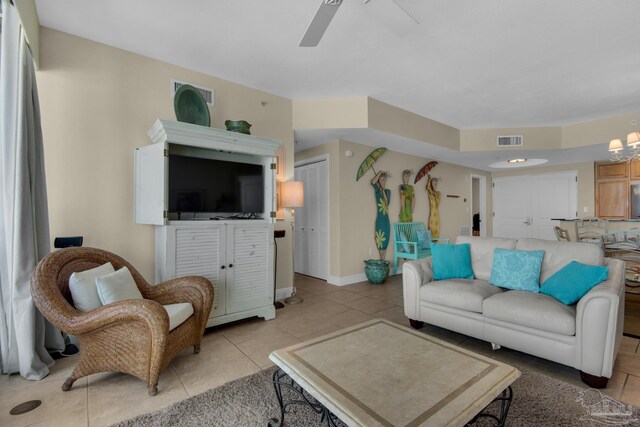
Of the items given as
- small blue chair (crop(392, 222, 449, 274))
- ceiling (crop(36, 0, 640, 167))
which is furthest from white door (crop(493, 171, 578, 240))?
small blue chair (crop(392, 222, 449, 274))

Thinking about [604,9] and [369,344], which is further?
[604,9]

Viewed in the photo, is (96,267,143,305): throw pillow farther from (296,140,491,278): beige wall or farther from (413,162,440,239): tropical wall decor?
(413,162,440,239): tropical wall decor

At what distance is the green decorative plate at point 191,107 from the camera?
9.55 ft

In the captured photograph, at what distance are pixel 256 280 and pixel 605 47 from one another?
13.5 feet

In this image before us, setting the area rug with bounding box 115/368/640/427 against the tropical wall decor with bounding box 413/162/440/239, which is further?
the tropical wall decor with bounding box 413/162/440/239

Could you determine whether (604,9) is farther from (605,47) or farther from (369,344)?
(369,344)

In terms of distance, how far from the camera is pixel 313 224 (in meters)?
5.28

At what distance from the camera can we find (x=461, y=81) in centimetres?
364

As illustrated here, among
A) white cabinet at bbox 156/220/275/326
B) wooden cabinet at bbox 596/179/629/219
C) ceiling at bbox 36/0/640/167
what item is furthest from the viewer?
wooden cabinet at bbox 596/179/629/219

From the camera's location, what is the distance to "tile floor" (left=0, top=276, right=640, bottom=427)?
1759mm

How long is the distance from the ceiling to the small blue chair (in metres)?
2.24

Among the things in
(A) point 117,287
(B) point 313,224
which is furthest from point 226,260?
(B) point 313,224

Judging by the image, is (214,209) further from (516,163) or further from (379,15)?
(516,163)

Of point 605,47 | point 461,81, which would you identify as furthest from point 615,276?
point 461,81
